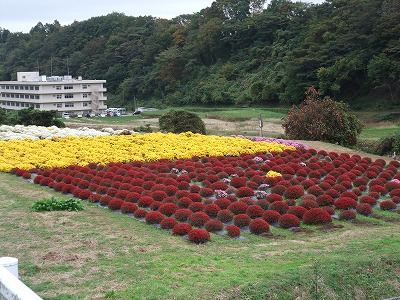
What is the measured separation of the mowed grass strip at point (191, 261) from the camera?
8289mm

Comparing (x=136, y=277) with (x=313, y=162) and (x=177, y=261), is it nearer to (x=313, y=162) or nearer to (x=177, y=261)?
(x=177, y=261)

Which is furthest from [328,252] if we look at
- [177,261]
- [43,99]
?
[43,99]

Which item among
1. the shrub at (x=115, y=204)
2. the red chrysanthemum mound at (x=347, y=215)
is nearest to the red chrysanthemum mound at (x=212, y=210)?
the shrub at (x=115, y=204)

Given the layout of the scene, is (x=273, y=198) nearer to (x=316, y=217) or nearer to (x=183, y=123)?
(x=316, y=217)

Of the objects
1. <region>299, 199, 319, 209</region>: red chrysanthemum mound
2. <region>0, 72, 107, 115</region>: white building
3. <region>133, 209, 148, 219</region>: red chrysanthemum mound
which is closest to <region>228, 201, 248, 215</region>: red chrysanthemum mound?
<region>299, 199, 319, 209</region>: red chrysanthemum mound

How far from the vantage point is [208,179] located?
17.8 m

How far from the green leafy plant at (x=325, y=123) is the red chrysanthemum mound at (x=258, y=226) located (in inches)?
729

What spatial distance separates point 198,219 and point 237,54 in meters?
65.2

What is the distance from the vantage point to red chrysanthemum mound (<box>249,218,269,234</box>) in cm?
1218

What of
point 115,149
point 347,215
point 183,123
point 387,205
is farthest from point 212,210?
point 183,123

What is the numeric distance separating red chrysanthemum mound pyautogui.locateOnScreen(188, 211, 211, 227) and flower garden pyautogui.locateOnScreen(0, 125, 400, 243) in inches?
0.9

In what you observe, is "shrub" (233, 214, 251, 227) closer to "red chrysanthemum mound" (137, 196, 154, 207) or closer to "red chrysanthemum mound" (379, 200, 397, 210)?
"red chrysanthemum mound" (137, 196, 154, 207)

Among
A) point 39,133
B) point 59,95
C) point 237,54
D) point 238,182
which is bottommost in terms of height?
A: point 238,182

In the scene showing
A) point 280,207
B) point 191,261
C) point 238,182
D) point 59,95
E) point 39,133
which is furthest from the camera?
point 59,95
